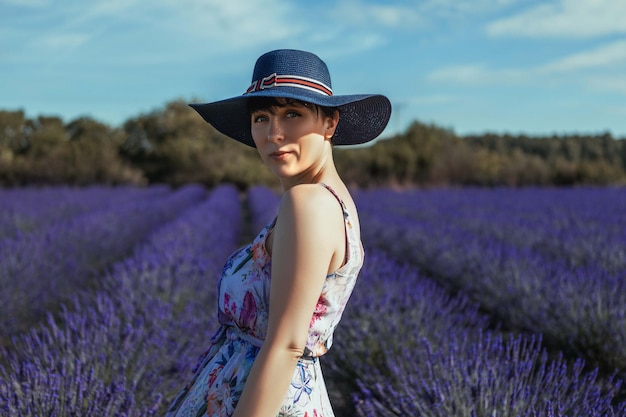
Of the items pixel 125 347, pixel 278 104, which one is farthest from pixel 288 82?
pixel 125 347

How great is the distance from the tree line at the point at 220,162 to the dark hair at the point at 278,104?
82.4 feet

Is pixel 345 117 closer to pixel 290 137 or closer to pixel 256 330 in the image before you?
pixel 290 137

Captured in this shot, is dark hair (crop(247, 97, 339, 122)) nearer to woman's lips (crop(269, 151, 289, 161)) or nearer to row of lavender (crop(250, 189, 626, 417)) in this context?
woman's lips (crop(269, 151, 289, 161))

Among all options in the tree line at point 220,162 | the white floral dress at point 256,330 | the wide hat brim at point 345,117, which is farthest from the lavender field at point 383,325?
the tree line at point 220,162

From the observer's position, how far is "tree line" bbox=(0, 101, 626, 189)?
81.5ft

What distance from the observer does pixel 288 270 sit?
979 mm

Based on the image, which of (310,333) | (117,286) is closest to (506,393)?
(310,333)

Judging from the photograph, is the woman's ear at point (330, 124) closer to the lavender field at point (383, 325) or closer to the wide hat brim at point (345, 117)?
the wide hat brim at point (345, 117)

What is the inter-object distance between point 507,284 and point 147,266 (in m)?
2.49

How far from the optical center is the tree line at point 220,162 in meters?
24.8

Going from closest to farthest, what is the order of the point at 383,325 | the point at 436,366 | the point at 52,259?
the point at 436,366 < the point at 383,325 < the point at 52,259

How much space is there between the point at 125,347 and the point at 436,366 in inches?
47.7

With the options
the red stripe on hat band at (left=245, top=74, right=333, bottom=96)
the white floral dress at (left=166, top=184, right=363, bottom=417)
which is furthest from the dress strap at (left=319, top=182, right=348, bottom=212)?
the red stripe on hat band at (left=245, top=74, right=333, bottom=96)

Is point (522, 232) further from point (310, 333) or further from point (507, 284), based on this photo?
point (310, 333)
